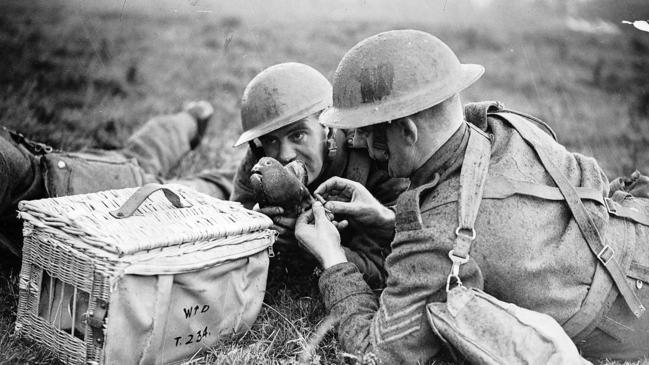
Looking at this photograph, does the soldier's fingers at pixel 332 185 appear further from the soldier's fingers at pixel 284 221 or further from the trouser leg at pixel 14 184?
the trouser leg at pixel 14 184

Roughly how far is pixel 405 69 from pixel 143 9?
7849mm

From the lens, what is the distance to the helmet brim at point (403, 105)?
Answer: 3.07m

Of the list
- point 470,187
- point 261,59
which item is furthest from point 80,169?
point 261,59

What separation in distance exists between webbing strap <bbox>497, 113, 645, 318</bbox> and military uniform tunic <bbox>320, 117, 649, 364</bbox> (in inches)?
1.4

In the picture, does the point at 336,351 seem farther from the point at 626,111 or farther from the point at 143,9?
the point at 143,9

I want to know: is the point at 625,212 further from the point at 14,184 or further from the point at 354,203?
the point at 14,184

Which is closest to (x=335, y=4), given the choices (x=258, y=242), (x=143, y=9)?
(x=143, y=9)

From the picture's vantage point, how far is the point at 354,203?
3.79 metres

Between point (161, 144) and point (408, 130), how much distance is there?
11.9 ft

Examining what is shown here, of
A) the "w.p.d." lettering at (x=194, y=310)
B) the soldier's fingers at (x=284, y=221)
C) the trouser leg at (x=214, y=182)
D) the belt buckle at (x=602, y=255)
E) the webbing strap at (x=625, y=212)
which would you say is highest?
the webbing strap at (x=625, y=212)

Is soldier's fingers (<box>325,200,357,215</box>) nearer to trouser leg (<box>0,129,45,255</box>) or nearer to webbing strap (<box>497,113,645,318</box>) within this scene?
webbing strap (<box>497,113,645,318</box>)

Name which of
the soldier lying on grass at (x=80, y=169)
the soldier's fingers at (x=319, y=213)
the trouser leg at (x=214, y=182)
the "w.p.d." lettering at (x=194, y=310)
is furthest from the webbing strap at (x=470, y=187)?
the trouser leg at (x=214, y=182)

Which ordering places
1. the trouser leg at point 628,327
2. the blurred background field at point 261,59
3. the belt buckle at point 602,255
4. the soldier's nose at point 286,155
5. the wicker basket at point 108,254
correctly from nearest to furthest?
the wicker basket at point 108,254 < the belt buckle at point 602,255 < the trouser leg at point 628,327 < the soldier's nose at point 286,155 < the blurred background field at point 261,59

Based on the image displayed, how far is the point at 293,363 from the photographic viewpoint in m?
3.35
